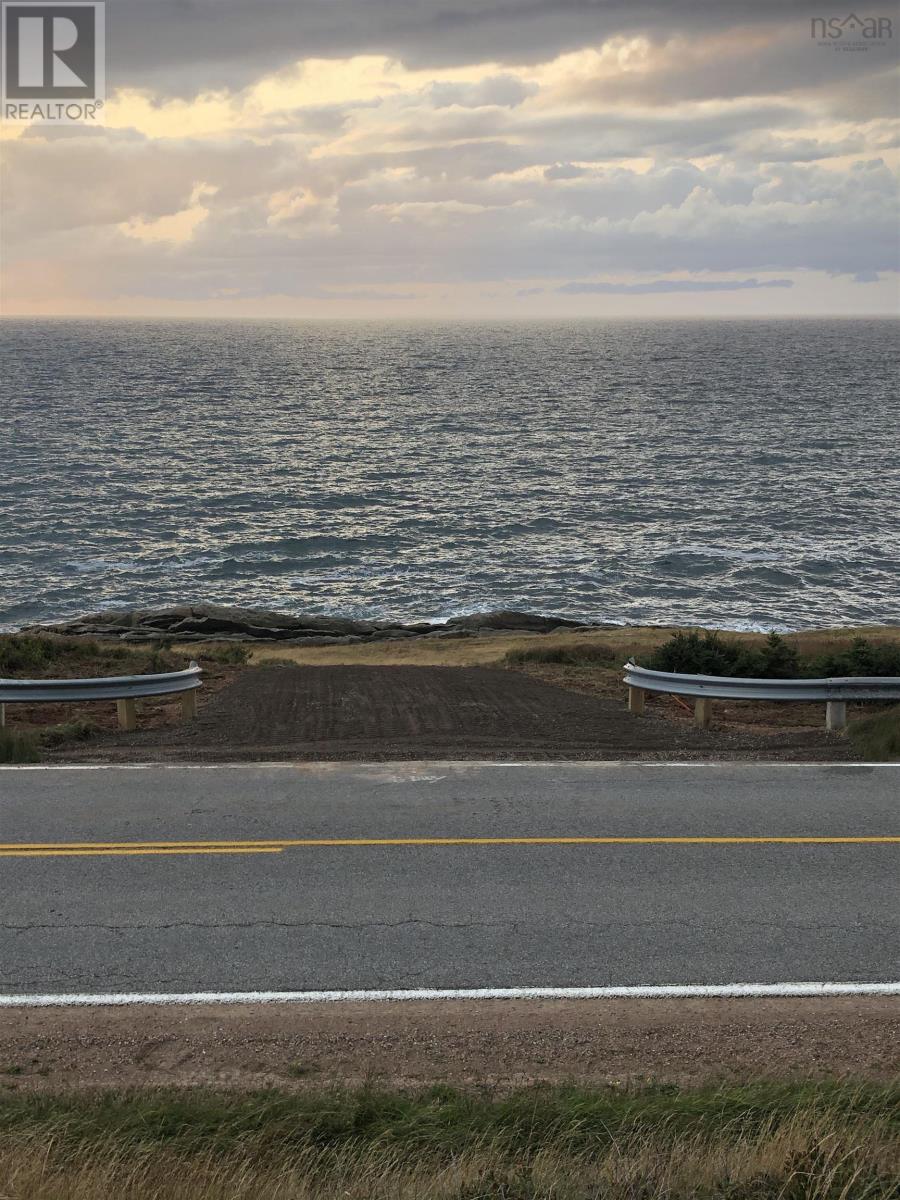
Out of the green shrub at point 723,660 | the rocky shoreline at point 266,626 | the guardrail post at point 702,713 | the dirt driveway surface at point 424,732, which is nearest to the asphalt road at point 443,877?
the dirt driveway surface at point 424,732

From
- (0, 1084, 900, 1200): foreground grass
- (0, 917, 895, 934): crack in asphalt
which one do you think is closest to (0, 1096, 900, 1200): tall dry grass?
(0, 1084, 900, 1200): foreground grass

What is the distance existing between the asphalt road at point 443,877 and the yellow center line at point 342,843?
1.2 inches

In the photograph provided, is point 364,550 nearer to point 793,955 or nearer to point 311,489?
point 311,489

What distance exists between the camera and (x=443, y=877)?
9.37m

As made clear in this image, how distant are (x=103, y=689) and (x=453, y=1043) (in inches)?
336

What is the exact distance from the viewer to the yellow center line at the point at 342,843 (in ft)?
32.6

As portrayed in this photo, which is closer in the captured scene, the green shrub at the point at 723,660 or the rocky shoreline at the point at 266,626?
the green shrub at the point at 723,660

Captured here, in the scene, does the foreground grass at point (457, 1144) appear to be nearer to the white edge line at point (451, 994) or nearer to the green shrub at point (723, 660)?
the white edge line at point (451, 994)

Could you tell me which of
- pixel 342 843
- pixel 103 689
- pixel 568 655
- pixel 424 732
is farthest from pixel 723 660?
pixel 103 689

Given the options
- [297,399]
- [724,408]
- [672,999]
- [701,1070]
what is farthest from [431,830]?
[297,399]

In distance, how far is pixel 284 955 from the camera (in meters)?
7.99

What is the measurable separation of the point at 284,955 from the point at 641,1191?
3.76 m

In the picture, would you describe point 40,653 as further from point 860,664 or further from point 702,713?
point 860,664

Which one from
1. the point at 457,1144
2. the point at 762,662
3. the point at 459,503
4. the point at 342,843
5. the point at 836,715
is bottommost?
the point at 457,1144
